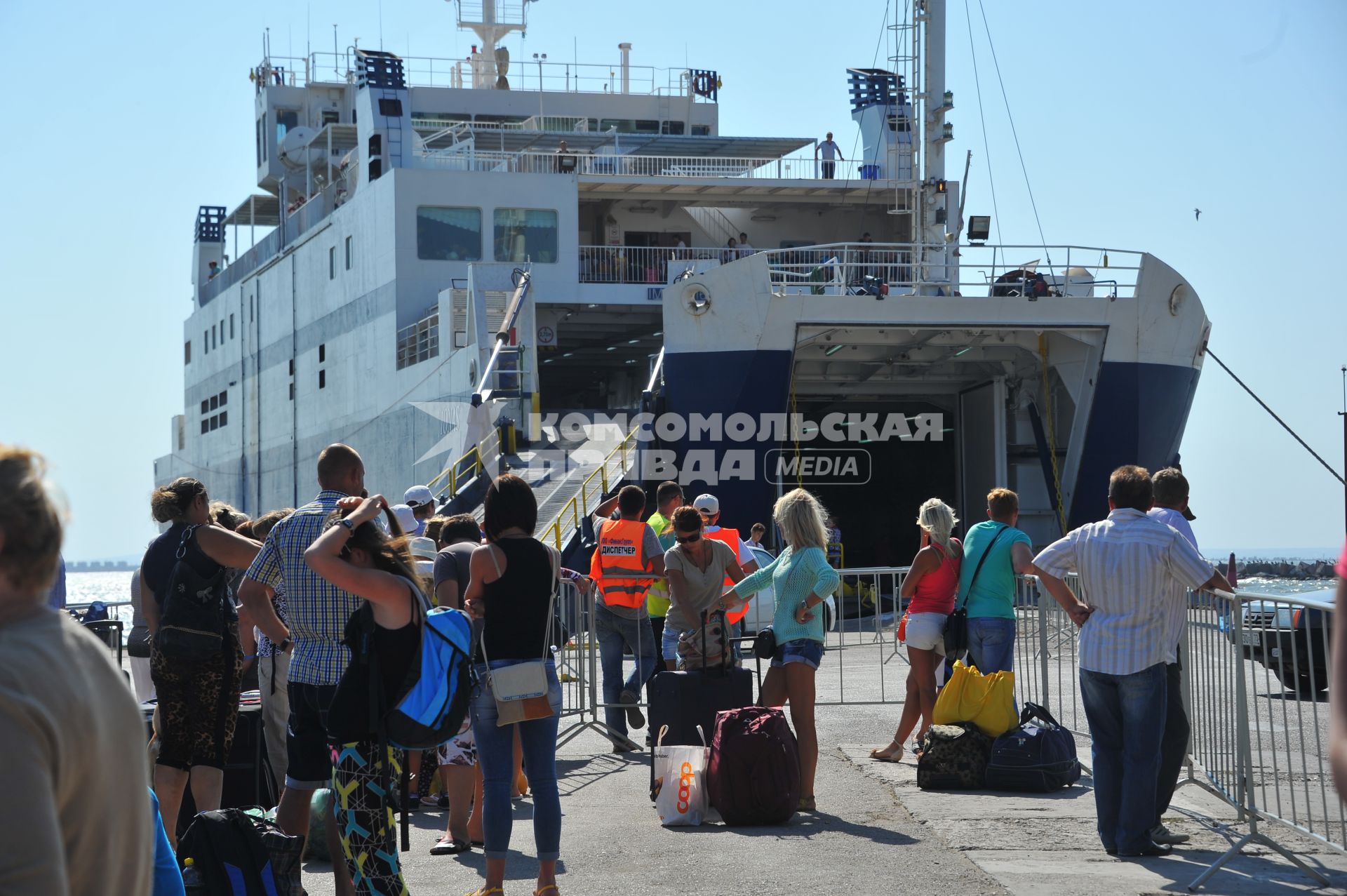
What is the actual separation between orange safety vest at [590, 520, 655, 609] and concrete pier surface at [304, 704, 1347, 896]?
1.46 metres

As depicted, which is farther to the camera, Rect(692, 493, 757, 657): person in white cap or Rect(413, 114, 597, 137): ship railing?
Rect(413, 114, 597, 137): ship railing

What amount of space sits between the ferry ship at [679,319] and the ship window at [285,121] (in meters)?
0.29

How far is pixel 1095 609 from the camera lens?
6113 mm

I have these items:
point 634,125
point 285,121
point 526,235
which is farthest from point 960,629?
point 285,121

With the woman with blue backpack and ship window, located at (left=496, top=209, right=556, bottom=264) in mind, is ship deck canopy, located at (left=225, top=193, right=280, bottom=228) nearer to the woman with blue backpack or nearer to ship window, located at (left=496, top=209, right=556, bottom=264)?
ship window, located at (left=496, top=209, right=556, bottom=264)

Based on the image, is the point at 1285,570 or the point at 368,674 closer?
the point at 368,674

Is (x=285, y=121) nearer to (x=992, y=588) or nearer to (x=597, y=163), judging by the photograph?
(x=597, y=163)

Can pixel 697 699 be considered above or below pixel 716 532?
below

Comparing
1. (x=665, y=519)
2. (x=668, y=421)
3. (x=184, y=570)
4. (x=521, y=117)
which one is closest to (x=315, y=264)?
(x=521, y=117)

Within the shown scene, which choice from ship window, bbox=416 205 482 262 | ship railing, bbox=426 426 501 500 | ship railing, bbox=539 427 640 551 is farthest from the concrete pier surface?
ship window, bbox=416 205 482 262

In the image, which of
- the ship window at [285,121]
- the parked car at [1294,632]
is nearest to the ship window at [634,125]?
the ship window at [285,121]

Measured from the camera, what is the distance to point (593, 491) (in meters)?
19.4

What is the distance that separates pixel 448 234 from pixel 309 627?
20.4 meters

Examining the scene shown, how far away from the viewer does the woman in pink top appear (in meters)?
8.18
